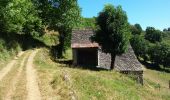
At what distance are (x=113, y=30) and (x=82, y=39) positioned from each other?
10.9 meters

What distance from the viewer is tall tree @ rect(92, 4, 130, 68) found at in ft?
151

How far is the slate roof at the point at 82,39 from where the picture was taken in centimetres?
5502

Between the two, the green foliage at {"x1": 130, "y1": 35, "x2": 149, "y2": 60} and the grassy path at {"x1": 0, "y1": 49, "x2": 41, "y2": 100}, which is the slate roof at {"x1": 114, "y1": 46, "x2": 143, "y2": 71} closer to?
the grassy path at {"x1": 0, "y1": 49, "x2": 41, "y2": 100}

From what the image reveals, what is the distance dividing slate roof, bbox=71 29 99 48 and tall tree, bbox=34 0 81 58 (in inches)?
361

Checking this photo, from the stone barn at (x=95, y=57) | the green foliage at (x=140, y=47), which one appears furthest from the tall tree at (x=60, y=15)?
the green foliage at (x=140, y=47)

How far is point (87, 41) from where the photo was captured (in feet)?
183

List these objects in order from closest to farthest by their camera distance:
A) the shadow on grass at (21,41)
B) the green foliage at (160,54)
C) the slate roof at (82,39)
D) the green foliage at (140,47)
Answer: the shadow on grass at (21,41)
the slate roof at (82,39)
the green foliage at (160,54)
the green foliage at (140,47)

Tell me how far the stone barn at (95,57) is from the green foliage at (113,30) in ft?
13.8

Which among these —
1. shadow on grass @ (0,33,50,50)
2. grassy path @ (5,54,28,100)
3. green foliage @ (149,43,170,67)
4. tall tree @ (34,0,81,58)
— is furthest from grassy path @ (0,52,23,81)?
green foliage @ (149,43,170,67)

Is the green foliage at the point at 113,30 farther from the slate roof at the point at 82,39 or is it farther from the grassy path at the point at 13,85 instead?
the grassy path at the point at 13,85

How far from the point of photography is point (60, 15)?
220ft

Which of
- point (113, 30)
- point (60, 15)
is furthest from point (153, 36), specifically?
point (113, 30)

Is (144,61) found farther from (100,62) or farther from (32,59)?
(32,59)

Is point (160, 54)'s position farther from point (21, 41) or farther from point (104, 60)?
point (21, 41)
